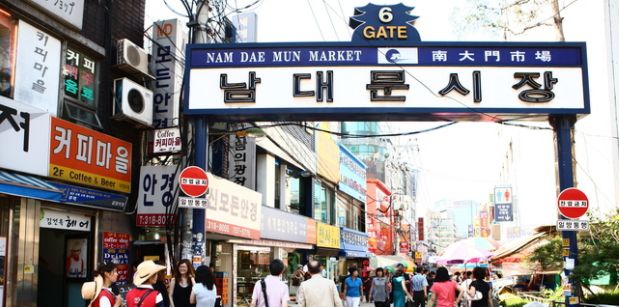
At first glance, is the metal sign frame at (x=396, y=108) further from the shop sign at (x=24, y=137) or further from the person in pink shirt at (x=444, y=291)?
the person in pink shirt at (x=444, y=291)

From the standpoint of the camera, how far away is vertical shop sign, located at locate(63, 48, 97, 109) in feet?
40.8

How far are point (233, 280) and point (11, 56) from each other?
1062cm

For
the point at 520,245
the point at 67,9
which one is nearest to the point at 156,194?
the point at 67,9

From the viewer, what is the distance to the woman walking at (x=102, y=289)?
716cm

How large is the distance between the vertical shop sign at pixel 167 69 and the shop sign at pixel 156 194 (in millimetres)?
1215

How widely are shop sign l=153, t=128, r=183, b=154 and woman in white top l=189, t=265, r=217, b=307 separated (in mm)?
6029

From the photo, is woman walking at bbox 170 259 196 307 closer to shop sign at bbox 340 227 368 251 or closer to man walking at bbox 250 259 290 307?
man walking at bbox 250 259 290 307

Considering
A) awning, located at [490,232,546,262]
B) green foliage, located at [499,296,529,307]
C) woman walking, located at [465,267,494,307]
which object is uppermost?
awning, located at [490,232,546,262]

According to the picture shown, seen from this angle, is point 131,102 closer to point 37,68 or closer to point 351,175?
point 37,68

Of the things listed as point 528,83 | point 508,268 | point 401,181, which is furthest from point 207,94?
point 401,181

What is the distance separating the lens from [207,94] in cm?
1258

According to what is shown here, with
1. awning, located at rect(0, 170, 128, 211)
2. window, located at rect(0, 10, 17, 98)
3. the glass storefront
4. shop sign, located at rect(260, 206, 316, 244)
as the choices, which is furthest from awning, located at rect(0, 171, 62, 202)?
the glass storefront

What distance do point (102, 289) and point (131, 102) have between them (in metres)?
6.91

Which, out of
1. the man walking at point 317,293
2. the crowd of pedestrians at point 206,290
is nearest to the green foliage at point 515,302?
the crowd of pedestrians at point 206,290
